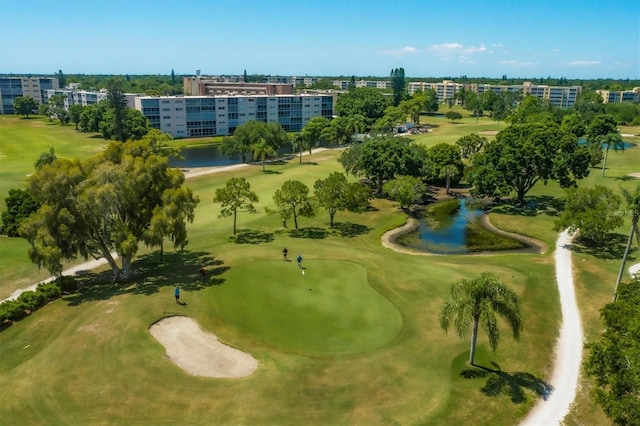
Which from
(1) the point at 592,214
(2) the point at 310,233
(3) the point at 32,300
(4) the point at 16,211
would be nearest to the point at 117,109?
(4) the point at 16,211

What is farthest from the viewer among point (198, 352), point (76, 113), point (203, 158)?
point (76, 113)

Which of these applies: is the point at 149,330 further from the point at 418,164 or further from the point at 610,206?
the point at 418,164

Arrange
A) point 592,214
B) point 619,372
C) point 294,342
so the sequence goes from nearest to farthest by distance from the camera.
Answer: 1. point 619,372
2. point 294,342
3. point 592,214

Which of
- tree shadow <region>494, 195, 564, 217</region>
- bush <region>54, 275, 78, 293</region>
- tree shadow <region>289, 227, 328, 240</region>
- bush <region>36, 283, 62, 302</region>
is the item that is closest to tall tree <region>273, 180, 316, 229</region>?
tree shadow <region>289, 227, 328, 240</region>

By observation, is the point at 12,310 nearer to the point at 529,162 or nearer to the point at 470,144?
the point at 529,162

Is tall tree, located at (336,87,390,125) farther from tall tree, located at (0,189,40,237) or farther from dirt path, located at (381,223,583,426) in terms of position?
dirt path, located at (381,223,583,426)

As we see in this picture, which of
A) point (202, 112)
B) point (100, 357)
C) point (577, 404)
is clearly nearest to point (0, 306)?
point (100, 357)

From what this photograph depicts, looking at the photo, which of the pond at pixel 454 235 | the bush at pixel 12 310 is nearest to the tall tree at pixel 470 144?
the pond at pixel 454 235
